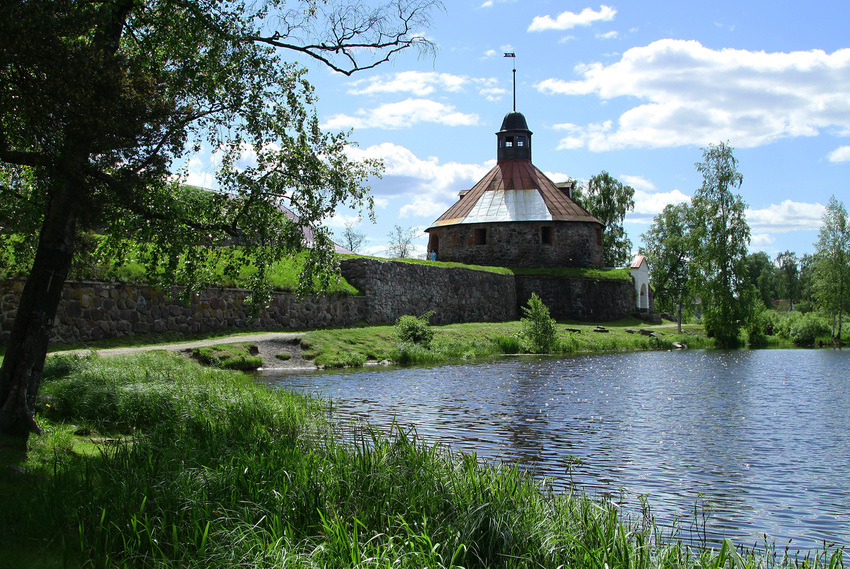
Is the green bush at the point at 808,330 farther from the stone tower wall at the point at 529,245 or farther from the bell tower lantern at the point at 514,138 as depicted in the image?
the bell tower lantern at the point at 514,138

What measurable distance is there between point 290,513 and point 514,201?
4101cm

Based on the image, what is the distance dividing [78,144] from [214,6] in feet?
8.53

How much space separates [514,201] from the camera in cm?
4500

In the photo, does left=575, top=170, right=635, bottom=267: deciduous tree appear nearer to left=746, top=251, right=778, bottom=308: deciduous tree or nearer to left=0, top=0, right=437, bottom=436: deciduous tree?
left=746, top=251, right=778, bottom=308: deciduous tree

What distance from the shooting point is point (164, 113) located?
25.4 ft

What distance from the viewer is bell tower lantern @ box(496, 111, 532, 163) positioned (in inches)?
1928

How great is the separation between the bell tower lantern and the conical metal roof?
28.9 inches

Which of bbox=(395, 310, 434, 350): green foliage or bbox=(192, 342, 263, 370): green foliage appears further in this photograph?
bbox=(395, 310, 434, 350): green foliage

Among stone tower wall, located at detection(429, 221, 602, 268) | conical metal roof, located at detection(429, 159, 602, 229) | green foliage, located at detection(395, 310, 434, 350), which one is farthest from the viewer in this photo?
conical metal roof, located at detection(429, 159, 602, 229)

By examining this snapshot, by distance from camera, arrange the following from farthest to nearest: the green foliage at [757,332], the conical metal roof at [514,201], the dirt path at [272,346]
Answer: the conical metal roof at [514,201], the green foliage at [757,332], the dirt path at [272,346]

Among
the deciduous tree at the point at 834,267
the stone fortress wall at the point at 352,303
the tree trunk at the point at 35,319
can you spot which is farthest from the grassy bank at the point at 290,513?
the deciduous tree at the point at 834,267

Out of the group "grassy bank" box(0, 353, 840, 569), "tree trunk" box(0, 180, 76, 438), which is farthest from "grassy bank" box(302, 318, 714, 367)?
"grassy bank" box(0, 353, 840, 569)

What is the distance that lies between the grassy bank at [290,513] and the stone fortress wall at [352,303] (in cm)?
447

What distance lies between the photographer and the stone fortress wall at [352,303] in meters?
17.2
